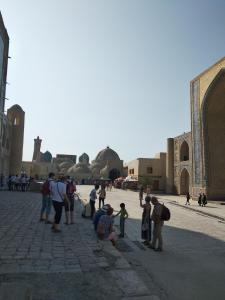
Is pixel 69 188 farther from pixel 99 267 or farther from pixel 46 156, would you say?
pixel 46 156

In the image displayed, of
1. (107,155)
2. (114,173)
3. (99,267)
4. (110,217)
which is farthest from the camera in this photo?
(107,155)

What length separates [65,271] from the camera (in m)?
5.41

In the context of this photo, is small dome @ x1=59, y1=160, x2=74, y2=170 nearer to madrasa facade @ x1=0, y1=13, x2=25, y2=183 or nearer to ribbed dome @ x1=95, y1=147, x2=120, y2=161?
ribbed dome @ x1=95, y1=147, x2=120, y2=161

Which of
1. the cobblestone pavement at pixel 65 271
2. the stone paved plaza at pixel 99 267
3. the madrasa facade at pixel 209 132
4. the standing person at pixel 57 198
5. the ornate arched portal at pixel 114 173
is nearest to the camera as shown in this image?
the cobblestone pavement at pixel 65 271

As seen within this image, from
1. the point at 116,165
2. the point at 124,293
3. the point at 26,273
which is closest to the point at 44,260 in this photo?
the point at 26,273

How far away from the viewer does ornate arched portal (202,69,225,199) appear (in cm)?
2791

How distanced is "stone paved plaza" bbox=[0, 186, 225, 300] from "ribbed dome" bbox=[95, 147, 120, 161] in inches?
2613

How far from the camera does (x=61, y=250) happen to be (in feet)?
22.6

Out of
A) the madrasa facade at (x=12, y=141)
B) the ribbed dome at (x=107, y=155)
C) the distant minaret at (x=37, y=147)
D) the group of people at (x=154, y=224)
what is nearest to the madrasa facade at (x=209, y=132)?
the group of people at (x=154, y=224)

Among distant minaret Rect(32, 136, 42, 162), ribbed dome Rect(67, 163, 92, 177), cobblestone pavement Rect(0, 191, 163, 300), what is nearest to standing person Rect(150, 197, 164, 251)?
cobblestone pavement Rect(0, 191, 163, 300)

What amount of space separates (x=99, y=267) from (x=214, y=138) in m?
24.9

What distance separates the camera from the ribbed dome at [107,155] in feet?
250

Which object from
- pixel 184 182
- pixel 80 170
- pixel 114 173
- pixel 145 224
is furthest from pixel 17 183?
pixel 80 170

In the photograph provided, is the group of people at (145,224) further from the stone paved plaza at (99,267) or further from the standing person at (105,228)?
the stone paved plaza at (99,267)
